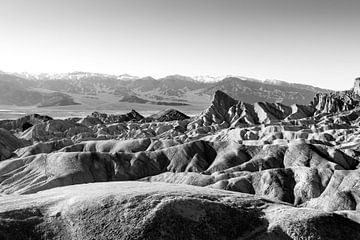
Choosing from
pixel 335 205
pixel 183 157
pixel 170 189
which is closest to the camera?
pixel 170 189

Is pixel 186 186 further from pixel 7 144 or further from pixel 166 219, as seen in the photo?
pixel 7 144

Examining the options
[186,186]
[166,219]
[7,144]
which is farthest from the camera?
[7,144]

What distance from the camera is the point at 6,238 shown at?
34.9 metres

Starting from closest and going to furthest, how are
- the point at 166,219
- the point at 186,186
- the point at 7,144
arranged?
the point at 166,219 → the point at 186,186 → the point at 7,144

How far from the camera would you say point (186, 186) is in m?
48.8

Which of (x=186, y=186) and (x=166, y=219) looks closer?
(x=166, y=219)

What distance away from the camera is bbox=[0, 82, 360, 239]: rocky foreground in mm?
35969

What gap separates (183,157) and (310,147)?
32660 mm

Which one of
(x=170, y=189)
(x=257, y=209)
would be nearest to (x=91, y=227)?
(x=170, y=189)

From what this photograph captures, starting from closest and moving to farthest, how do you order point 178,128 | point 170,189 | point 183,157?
point 170,189
point 183,157
point 178,128

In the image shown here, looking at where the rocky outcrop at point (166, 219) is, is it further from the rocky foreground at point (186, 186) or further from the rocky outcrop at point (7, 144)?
the rocky outcrop at point (7, 144)

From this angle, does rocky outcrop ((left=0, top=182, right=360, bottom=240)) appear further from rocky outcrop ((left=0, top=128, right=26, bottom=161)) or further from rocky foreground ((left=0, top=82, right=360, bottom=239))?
rocky outcrop ((left=0, top=128, right=26, bottom=161))

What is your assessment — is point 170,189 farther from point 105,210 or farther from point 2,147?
point 2,147

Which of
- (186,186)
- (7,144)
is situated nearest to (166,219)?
(186,186)
